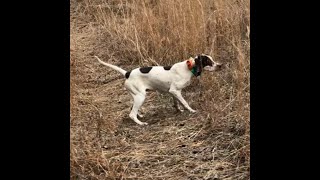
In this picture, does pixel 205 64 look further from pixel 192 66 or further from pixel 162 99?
pixel 162 99

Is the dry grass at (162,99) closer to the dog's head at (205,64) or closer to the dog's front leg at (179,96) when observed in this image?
the dog's front leg at (179,96)

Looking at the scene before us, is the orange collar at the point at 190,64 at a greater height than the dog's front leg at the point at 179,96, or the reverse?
the orange collar at the point at 190,64

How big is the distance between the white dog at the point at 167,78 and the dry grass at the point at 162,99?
196mm

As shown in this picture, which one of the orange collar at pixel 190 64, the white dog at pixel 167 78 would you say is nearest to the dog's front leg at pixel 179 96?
the white dog at pixel 167 78

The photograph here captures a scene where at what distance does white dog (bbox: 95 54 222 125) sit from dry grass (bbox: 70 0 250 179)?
0.64 feet

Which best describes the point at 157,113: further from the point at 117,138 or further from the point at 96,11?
the point at 96,11

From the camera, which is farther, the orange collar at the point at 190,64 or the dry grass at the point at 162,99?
the orange collar at the point at 190,64

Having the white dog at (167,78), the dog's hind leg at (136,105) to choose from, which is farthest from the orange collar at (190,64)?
the dog's hind leg at (136,105)

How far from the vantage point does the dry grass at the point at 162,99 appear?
332 centimetres

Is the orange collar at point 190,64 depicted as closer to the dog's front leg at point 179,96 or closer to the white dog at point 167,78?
the white dog at point 167,78

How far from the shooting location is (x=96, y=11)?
6418 mm

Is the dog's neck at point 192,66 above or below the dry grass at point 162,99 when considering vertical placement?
above

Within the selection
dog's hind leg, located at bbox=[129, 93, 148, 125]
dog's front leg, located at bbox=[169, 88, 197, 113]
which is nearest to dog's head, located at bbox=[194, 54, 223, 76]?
dog's front leg, located at bbox=[169, 88, 197, 113]

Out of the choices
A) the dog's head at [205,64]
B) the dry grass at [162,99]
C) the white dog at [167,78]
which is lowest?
the dry grass at [162,99]
